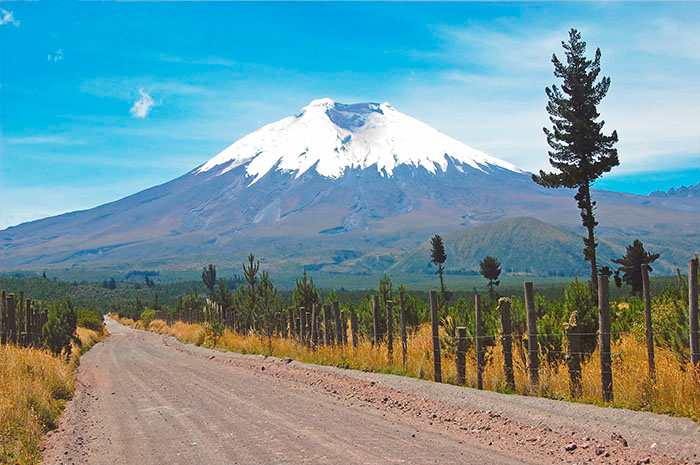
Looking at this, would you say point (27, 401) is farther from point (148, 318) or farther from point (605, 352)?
point (148, 318)

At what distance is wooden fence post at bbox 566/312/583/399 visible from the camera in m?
11.1

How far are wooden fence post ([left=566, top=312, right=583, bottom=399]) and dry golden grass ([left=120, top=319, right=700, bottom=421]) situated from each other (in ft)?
0.36

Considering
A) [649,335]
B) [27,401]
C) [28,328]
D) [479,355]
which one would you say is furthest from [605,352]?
[28,328]

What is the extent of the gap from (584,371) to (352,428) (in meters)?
4.37

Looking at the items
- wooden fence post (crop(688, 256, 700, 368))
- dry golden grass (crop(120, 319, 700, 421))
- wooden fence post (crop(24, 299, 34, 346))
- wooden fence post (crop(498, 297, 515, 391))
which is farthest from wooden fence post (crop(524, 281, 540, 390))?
wooden fence post (crop(24, 299, 34, 346))

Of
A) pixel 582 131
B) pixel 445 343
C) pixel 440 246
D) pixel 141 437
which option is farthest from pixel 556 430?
pixel 440 246

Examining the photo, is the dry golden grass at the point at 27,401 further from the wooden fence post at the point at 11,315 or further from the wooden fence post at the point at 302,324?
the wooden fence post at the point at 302,324

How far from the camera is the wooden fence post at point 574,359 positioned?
1111cm

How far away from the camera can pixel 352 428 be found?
9914 mm

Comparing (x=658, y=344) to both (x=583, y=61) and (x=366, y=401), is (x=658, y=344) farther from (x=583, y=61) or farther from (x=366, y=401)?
(x=583, y=61)

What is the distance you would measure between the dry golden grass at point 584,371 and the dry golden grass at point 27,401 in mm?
7449

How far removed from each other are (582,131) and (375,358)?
17810 mm

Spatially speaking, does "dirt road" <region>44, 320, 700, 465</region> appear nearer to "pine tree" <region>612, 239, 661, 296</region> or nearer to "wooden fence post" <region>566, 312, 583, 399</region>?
"wooden fence post" <region>566, 312, 583, 399</region>

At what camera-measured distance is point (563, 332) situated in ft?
42.8
